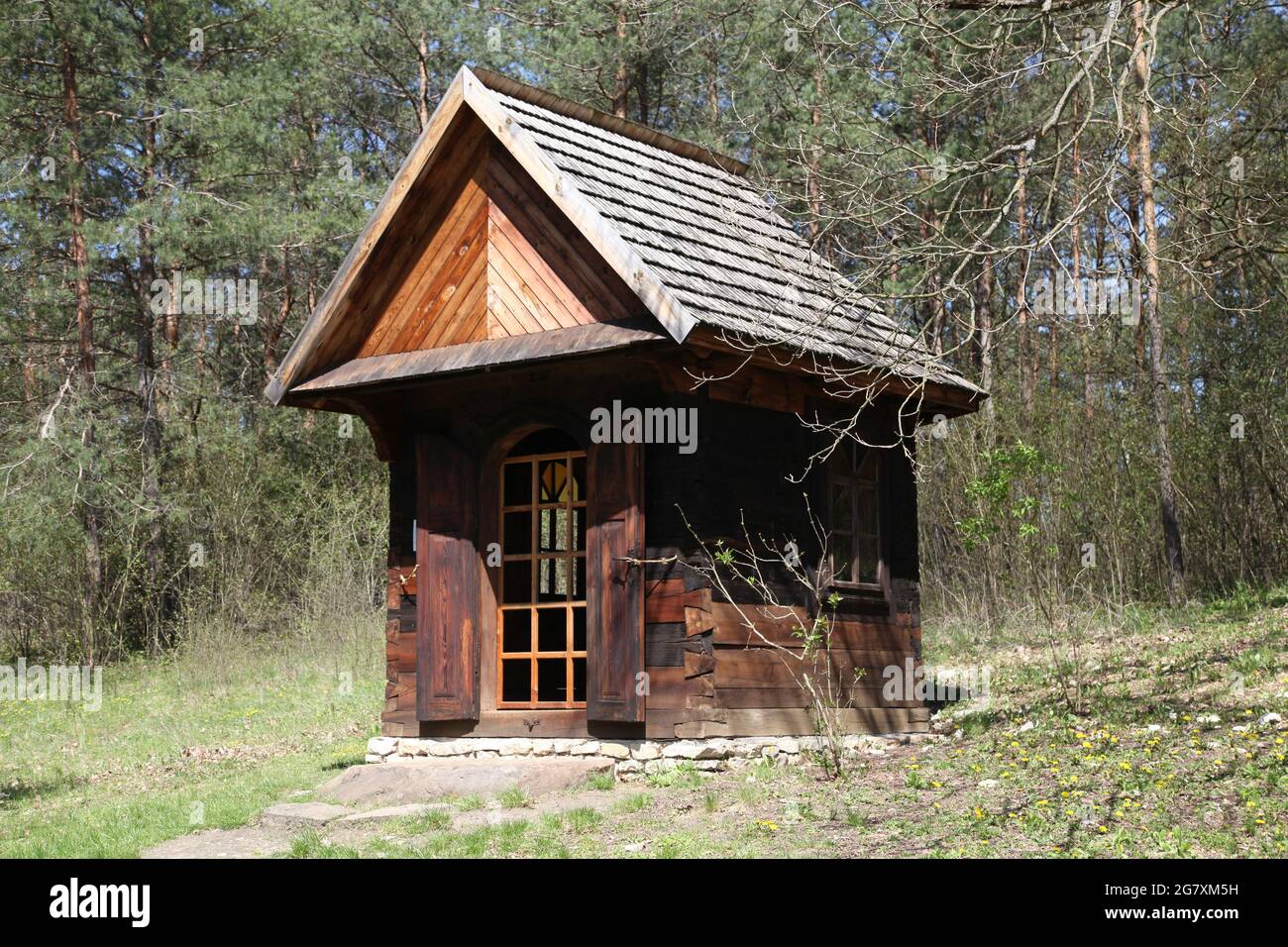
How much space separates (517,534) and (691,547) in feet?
6.48

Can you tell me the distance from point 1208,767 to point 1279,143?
406 inches

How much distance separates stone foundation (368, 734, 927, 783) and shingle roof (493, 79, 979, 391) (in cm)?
298

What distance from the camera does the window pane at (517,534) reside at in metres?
11.3

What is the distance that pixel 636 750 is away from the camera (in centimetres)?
1002

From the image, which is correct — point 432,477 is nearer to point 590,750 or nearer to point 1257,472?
point 590,750

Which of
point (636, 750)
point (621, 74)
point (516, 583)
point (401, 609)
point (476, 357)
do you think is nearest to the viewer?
point (636, 750)

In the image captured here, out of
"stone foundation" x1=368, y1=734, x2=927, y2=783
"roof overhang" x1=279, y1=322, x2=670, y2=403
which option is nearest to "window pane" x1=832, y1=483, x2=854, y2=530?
"stone foundation" x1=368, y1=734, x2=927, y2=783

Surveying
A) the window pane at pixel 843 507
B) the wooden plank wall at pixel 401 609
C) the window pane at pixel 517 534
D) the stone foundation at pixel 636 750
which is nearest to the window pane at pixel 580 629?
the window pane at pixel 517 534

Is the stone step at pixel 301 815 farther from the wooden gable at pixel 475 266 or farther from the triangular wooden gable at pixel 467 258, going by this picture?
the wooden gable at pixel 475 266

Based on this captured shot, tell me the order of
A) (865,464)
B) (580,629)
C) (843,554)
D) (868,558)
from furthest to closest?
1. (580,629)
2. (868,558)
3. (865,464)
4. (843,554)

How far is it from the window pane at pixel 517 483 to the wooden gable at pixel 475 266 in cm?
179

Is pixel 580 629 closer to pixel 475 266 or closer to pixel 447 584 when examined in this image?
pixel 447 584

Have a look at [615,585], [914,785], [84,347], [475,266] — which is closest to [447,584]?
[615,585]

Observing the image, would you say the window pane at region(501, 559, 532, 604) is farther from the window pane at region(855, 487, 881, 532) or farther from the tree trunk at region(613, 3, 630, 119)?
the tree trunk at region(613, 3, 630, 119)
